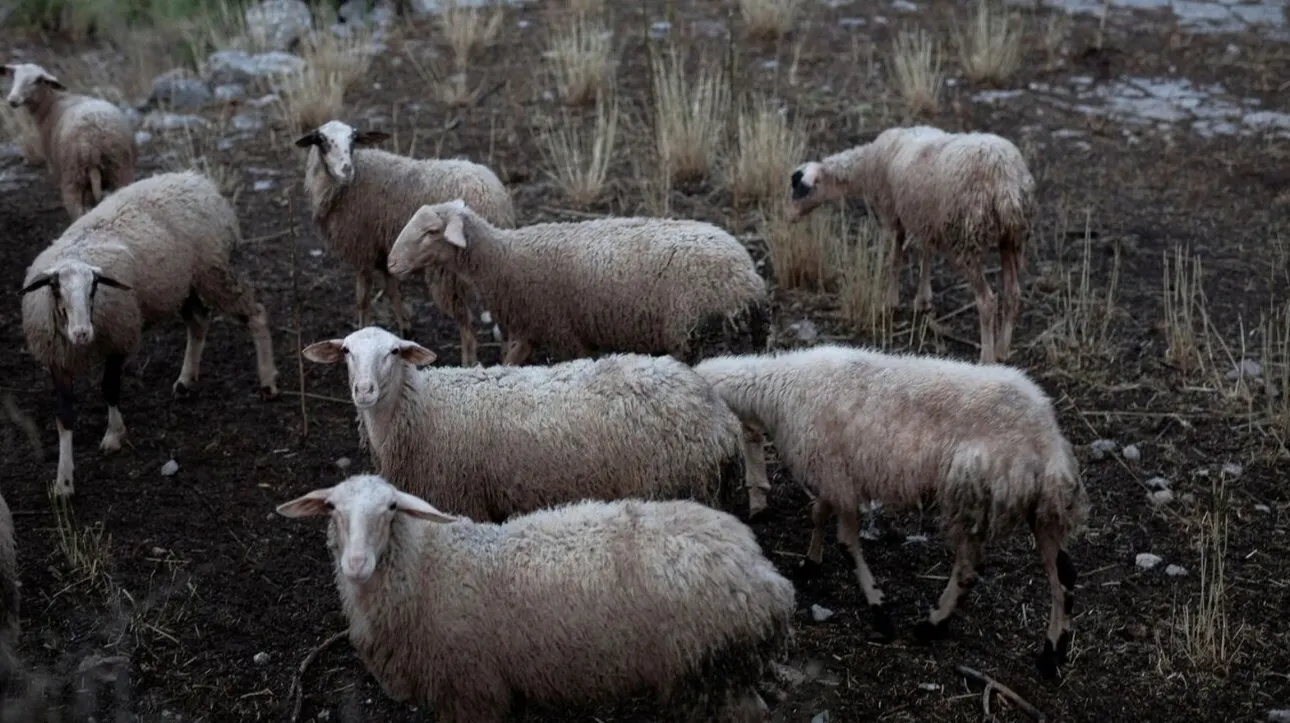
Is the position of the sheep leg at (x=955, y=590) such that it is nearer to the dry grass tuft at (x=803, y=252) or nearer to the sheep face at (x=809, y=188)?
the dry grass tuft at (x=803, y=252)

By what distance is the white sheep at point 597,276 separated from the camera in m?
6.21

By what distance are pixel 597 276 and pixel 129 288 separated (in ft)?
7.68

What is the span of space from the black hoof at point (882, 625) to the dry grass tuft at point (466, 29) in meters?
7.71

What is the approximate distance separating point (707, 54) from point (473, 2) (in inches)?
111

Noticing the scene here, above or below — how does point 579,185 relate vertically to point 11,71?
below

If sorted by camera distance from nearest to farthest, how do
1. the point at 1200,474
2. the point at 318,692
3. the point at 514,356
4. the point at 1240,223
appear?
the point at 318,692 → the point at 1200,474 → the point at 514,356 → the point at 1240,223

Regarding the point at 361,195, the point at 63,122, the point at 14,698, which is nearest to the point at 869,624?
the point at 14,698

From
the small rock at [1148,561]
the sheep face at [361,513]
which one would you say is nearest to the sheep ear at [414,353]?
the sheep face at [361,513]

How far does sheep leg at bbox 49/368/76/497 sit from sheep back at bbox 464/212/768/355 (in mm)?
2129

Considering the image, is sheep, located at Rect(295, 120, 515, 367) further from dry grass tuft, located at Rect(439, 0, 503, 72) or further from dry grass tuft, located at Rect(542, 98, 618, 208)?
dry grass tuft, located at Rect(439, 0, 503, 72)

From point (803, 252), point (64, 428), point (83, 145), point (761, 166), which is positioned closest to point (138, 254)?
point (64, 428)

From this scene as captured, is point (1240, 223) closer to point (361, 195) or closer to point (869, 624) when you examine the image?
point (869, 624)

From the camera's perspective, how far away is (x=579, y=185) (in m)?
8.95

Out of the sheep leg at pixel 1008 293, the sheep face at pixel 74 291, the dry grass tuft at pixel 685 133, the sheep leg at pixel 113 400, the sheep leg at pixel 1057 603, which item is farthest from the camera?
the dry grass tuft at pixel 685 133
